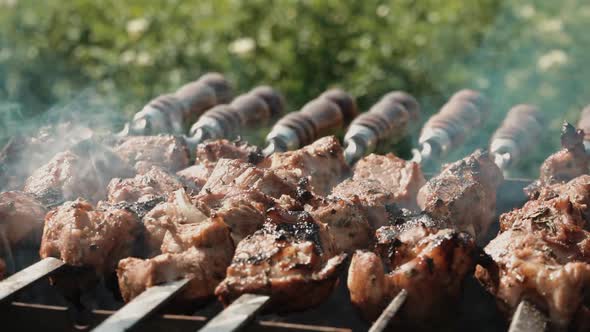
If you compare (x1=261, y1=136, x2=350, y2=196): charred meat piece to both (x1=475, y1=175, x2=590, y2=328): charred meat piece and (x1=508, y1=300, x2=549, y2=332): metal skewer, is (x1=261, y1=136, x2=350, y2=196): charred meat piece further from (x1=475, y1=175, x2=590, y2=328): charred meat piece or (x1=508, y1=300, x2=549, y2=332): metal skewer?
(x1=508, y1=300, x2=549, y2=332): metal skewer

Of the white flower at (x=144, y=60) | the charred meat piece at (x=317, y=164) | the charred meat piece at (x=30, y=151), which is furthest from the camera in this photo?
the white flower at (x=144, y=60)

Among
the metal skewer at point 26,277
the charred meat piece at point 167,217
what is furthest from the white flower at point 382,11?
the metal skewer at point 26,277

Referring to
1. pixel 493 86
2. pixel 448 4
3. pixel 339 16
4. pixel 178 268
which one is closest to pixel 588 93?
pixel 493 86

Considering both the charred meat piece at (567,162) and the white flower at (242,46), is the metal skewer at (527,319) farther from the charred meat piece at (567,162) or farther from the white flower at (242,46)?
the white flower at (242,46)

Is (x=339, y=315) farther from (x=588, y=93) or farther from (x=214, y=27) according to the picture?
(x=214, y=27)

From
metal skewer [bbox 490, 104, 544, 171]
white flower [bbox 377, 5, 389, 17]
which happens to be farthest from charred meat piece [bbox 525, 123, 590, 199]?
white flower [bbox 377, 5, 389, 17]
